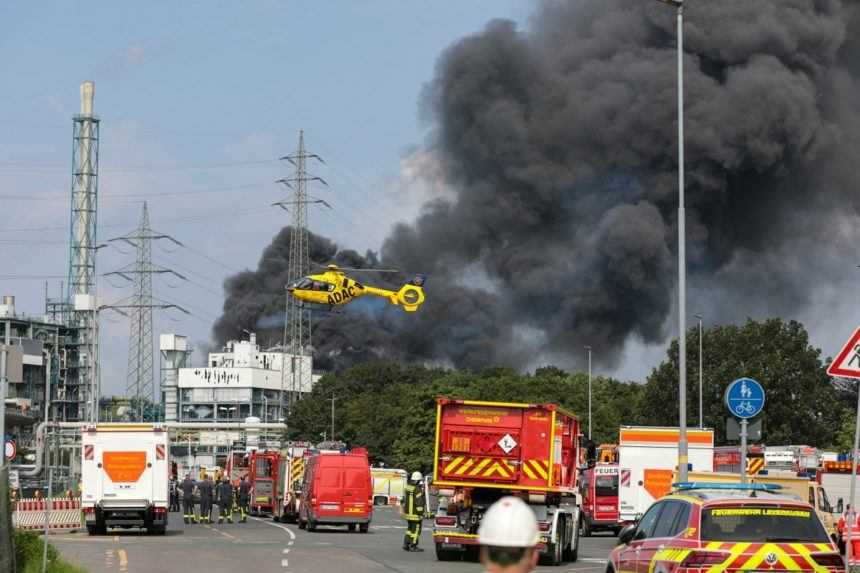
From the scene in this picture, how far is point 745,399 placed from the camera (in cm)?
2522

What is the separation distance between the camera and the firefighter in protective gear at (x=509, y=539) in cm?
623

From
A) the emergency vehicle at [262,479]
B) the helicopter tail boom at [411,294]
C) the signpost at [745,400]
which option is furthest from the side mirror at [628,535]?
the helicopter tail boom at [411,294]

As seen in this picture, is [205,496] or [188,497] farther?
[188,497]

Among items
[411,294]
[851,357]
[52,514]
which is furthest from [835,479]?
[411,294]

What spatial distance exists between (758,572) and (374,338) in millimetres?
163662

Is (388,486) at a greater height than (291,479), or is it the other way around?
(291,479)

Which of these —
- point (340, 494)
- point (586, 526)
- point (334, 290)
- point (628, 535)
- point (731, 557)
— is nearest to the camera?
point (731, 557)

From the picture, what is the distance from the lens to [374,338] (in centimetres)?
17700

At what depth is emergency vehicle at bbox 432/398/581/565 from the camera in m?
29.6

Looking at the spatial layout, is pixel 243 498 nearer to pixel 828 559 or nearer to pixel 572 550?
pixel 572 550

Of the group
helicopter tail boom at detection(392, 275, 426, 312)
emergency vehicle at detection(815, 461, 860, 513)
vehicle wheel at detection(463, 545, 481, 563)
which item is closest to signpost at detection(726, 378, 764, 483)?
vehicle wheel at detection(463, 545, 481, 563)

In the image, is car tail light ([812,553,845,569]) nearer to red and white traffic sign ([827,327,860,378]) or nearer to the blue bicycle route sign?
red and white traffic sign ([827,327,860,378])

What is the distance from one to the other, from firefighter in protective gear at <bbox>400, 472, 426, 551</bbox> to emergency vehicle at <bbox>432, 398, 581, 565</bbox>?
7.25 feet

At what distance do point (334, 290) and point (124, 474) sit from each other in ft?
241
